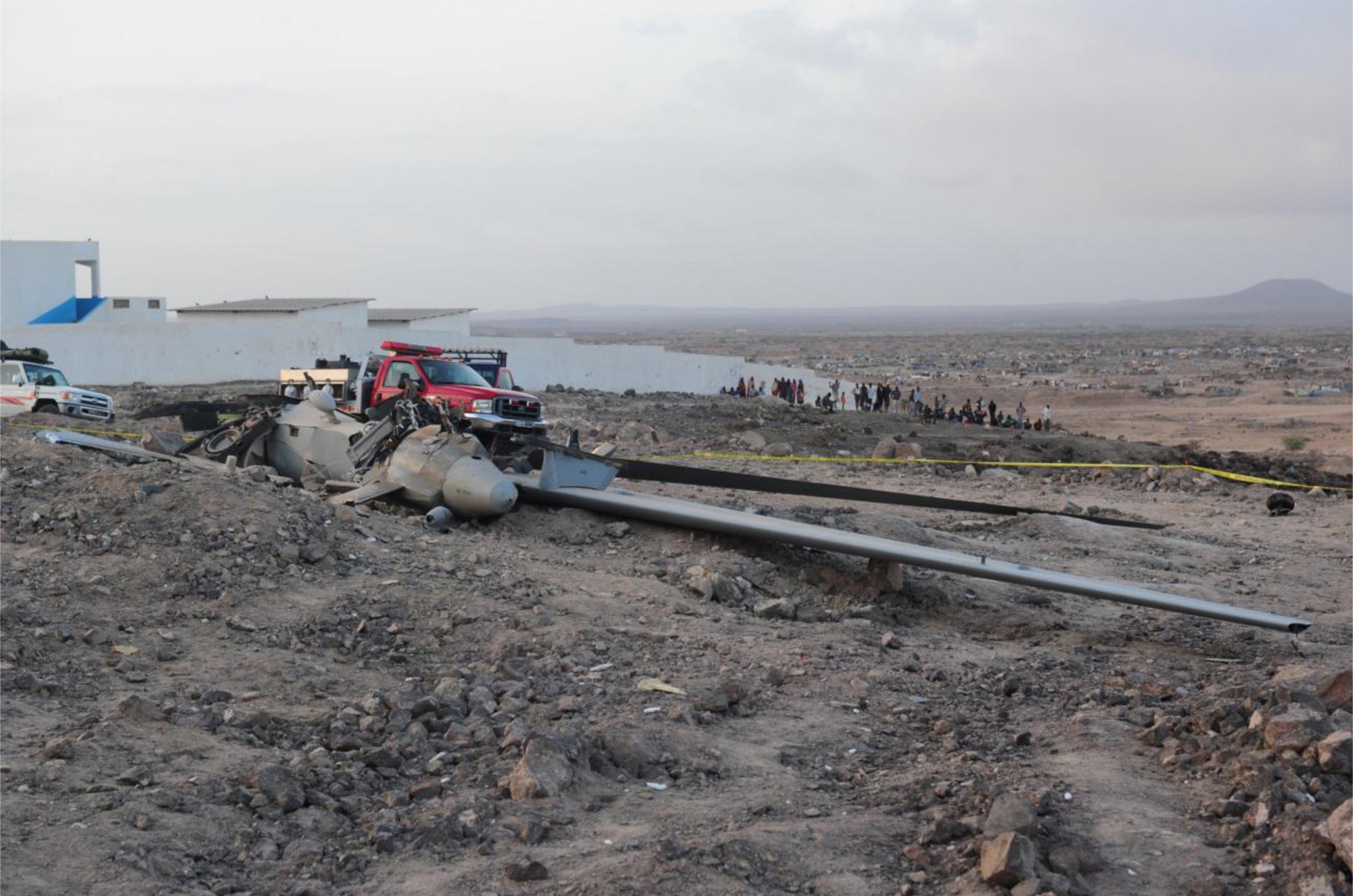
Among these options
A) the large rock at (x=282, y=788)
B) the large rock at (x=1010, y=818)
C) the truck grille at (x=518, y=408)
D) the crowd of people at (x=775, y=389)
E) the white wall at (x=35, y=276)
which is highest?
the white wall at (x=35, y=276)

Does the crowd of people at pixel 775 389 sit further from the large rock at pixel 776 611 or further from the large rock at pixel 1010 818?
the large rock at pixel 1010 818

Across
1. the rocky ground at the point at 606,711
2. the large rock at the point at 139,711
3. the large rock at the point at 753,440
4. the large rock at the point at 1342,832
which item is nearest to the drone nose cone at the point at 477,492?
the rocky ground at the point at 606,711

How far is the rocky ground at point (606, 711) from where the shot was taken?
5711 millimetres

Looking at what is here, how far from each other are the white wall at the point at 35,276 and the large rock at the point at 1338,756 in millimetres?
47336

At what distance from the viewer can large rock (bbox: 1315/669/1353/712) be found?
7.55m

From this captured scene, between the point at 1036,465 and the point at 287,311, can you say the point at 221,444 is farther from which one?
the point at 287,311

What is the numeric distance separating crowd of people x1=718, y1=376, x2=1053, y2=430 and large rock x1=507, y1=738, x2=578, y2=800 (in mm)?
29565

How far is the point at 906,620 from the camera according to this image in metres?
11.6

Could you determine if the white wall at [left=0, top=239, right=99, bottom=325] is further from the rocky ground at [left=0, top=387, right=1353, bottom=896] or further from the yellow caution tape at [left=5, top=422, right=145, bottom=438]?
the rocky ground at [left=0, top=387, right=1353, bottom=896]

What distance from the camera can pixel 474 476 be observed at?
13.6 m

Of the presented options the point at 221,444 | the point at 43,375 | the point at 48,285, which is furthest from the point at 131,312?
the point at 221,444

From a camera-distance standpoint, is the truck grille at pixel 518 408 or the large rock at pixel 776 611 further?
the truck grille at pixel 518 408

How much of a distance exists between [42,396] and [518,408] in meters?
11.9

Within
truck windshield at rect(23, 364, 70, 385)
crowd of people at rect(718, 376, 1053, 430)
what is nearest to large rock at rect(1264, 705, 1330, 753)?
truck windshield at rect(23, 364, 70, 385)
